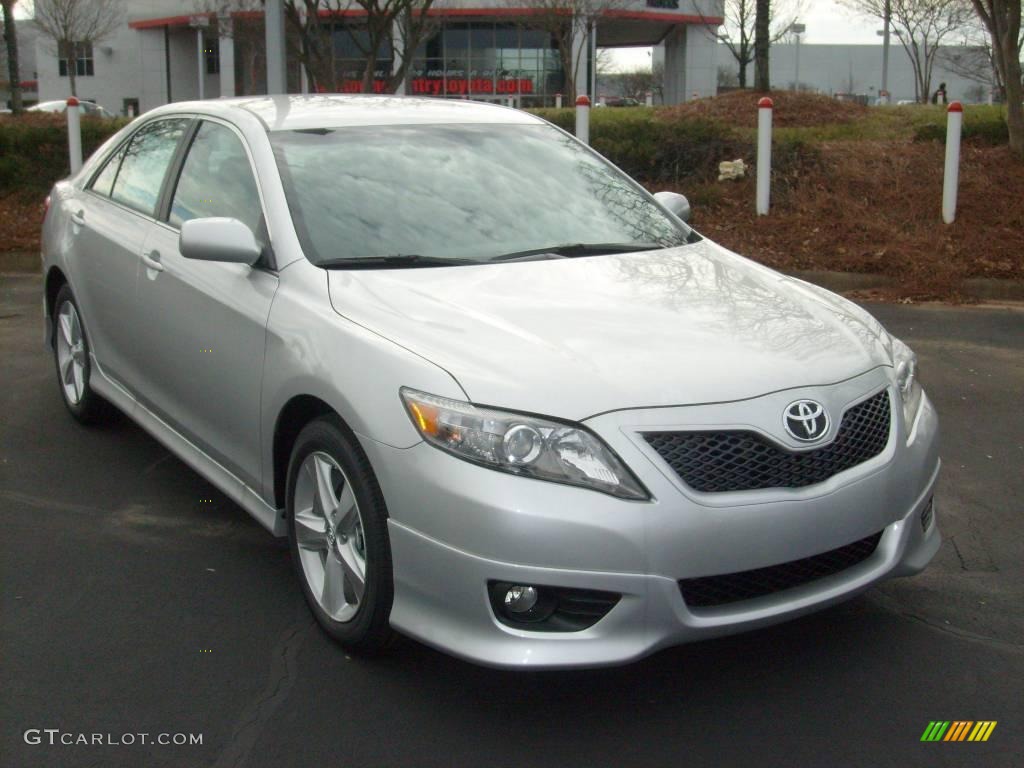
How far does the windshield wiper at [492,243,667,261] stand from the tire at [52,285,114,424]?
2461 millimetres

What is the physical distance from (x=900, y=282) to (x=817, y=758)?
8.02 metres

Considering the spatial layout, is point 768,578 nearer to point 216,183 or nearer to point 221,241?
point 221,241

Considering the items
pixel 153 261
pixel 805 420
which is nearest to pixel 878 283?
pixel 153 261

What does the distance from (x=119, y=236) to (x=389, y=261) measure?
1.76 m

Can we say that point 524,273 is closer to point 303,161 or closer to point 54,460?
point 303,161

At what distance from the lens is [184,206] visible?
16.0 feet

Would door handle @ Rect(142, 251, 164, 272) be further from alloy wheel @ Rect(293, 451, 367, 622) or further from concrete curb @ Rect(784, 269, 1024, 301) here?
concrete curb @ Rect(784, 269, 1024, 301)

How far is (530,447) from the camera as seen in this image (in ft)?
10.3

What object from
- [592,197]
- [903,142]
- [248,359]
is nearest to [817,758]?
[248,359]

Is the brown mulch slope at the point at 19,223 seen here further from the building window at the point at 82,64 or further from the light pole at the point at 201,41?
the building window at the point at 82,64

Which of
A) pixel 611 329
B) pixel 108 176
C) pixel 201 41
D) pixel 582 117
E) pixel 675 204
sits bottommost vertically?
pixel 611 329

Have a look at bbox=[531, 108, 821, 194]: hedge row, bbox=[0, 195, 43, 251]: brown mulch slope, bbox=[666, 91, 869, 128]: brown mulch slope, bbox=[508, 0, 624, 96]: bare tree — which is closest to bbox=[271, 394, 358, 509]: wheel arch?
bbox=[0, 195, 43, 251]: brown mulch slope

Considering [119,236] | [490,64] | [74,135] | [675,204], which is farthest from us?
[490,64]

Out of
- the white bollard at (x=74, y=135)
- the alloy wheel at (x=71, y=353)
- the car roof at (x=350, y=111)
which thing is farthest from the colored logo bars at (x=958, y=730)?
the white bollard at (x=74, y=135)
